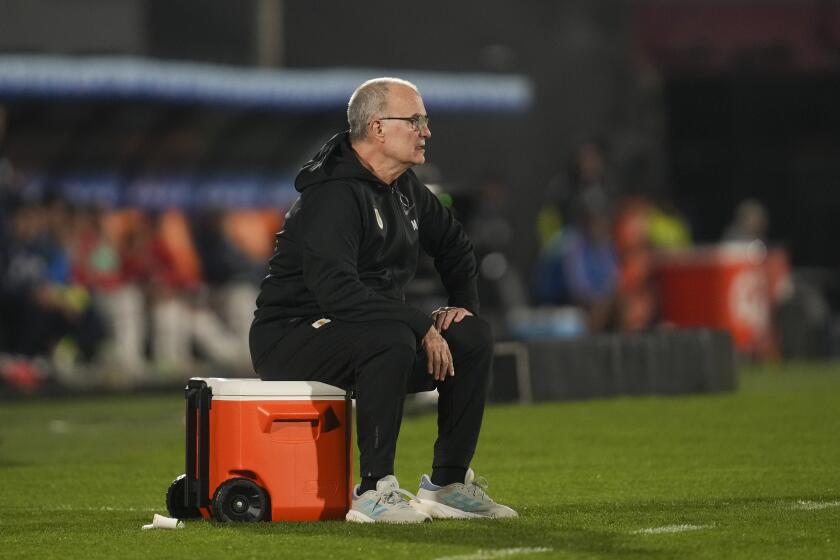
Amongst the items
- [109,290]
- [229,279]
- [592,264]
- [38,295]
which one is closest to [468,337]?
[38,295]

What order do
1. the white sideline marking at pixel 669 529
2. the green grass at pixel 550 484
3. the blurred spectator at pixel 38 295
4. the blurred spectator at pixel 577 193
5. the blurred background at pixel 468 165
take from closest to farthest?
the green grass at pixel 550 484 → the white sideline marking at pixel 669 529 → the blurred spectator at pixel 38 295 → the blurred background at pixel 468 165 → the blurred spectator at pixel 577 193

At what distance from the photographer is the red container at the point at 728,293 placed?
72.2 ft

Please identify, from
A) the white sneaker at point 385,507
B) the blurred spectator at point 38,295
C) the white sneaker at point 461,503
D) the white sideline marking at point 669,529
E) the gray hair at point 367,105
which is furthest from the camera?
the blurred spectator at point 38,295

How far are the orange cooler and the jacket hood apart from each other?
0.75 meters

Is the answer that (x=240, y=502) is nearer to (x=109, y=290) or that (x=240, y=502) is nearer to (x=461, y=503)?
(x=461, y=503)

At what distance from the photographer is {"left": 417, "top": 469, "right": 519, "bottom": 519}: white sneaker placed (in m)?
7.19

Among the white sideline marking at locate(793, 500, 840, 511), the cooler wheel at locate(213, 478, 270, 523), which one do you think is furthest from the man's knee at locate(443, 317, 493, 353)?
the white sideline marking at locate(793, 500, 840, 511)

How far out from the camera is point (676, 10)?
29922mm

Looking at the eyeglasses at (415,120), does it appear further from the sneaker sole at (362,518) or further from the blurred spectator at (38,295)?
the blurred spectator at (38,295)

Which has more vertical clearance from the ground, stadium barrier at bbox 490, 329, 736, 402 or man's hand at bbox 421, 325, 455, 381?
man's hand at bbox 421, 325, 455, 381

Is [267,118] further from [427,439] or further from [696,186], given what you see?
[427,439]

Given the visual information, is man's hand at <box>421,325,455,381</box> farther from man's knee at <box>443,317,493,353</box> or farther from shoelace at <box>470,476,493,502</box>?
shoelace at <box>470,476,493,502</box>

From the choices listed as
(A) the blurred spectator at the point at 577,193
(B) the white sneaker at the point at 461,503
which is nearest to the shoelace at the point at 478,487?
(B) the white sneaker at the point at 461,503

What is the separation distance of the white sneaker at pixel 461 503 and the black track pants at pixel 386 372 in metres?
0.09
